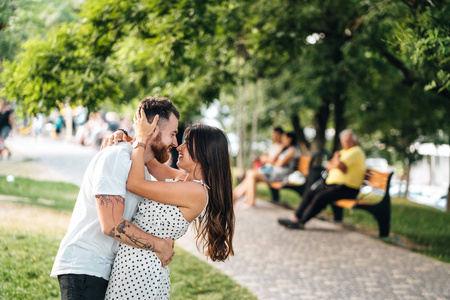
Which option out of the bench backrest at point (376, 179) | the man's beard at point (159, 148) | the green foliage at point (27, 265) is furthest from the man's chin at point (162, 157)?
→ the bench backrest at point (376, 179)

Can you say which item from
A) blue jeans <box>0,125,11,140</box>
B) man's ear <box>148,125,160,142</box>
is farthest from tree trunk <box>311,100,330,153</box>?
man's ear <box>148,125,160,142</box>

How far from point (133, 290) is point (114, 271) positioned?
0.43 feet

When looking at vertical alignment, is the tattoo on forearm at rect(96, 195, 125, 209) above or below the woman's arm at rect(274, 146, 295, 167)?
above

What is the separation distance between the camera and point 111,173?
2.49 meters

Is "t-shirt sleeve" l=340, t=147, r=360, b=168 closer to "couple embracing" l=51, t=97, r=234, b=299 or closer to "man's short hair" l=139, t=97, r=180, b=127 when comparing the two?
"couple embracing" l=51, t=97, r=234, b=299

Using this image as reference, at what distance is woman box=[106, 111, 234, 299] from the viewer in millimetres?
2570

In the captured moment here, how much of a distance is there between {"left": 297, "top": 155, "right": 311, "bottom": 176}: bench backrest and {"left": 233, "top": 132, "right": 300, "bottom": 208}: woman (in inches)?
5.2

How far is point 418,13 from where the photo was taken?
5281 mm

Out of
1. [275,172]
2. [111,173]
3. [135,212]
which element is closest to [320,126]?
[275,172]

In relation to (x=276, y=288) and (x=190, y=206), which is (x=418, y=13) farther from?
(x=190, y=206)

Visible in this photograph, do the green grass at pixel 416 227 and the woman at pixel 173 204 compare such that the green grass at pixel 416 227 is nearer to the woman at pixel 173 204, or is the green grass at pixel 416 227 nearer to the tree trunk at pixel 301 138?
the tree trunk at pixel 301 138

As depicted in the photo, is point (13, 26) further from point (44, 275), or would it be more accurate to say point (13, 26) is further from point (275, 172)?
point (275, 172)


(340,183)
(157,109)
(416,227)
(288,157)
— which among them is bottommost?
(416,227)

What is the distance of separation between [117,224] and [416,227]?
8977mm
